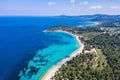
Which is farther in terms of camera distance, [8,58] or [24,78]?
[8,58]

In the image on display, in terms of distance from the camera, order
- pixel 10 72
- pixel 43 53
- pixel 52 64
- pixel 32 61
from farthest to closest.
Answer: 1. pixel 43 53
2. pixel 32 61
3. pixel 52 64
4. pixel 10 72

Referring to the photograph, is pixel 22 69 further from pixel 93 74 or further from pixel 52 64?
pixel 93 74

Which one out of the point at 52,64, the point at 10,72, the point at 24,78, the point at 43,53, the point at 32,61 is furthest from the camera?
the point at 43,53

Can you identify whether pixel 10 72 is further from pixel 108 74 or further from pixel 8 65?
pixel 108 74

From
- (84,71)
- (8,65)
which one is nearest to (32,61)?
(8,65)

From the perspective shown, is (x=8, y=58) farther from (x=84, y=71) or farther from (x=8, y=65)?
(x=84, y=71)

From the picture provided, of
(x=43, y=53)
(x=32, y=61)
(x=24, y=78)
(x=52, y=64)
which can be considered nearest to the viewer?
(x=24, y=78)

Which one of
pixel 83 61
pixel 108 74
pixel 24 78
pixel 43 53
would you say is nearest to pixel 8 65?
pixel 24 78

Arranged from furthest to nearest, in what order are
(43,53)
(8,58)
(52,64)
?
(43,53) < (8,58) < (52,64)

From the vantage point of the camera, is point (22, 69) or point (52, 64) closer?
point (22, 69)
